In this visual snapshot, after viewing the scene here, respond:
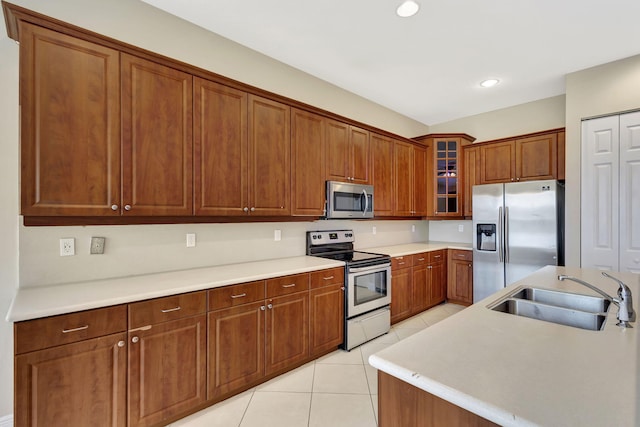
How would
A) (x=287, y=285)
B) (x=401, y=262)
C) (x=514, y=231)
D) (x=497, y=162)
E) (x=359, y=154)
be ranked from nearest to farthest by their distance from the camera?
(x=287, y=285), (x=359, y=154), (x=401, y=262), (x=514, y=231), (x=497, y=162)

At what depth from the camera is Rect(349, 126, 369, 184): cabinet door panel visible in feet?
11.2

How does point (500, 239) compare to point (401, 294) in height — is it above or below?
above

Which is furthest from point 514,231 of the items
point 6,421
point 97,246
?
point 6,421

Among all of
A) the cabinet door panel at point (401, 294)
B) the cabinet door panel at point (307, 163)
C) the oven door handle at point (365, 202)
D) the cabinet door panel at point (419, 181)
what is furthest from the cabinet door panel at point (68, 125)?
the cabinet door panel at point (419, 181)

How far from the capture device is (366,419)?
1949mm

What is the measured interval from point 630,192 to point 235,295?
3.90 metres

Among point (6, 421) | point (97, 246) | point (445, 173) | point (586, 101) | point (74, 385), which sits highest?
point (586, 101)

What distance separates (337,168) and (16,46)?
8.38 feet

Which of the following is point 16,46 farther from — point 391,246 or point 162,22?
point 391,246

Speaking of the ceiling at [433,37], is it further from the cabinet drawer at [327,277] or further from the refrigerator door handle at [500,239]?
the cabinet drawer at [327,277]

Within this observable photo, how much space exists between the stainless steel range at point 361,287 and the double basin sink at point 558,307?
4.68 ft

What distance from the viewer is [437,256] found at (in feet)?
13.9

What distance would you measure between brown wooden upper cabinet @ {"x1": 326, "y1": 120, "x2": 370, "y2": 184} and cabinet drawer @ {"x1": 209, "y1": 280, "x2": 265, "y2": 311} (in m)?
1.44

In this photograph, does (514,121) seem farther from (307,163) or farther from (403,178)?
(307,163)
